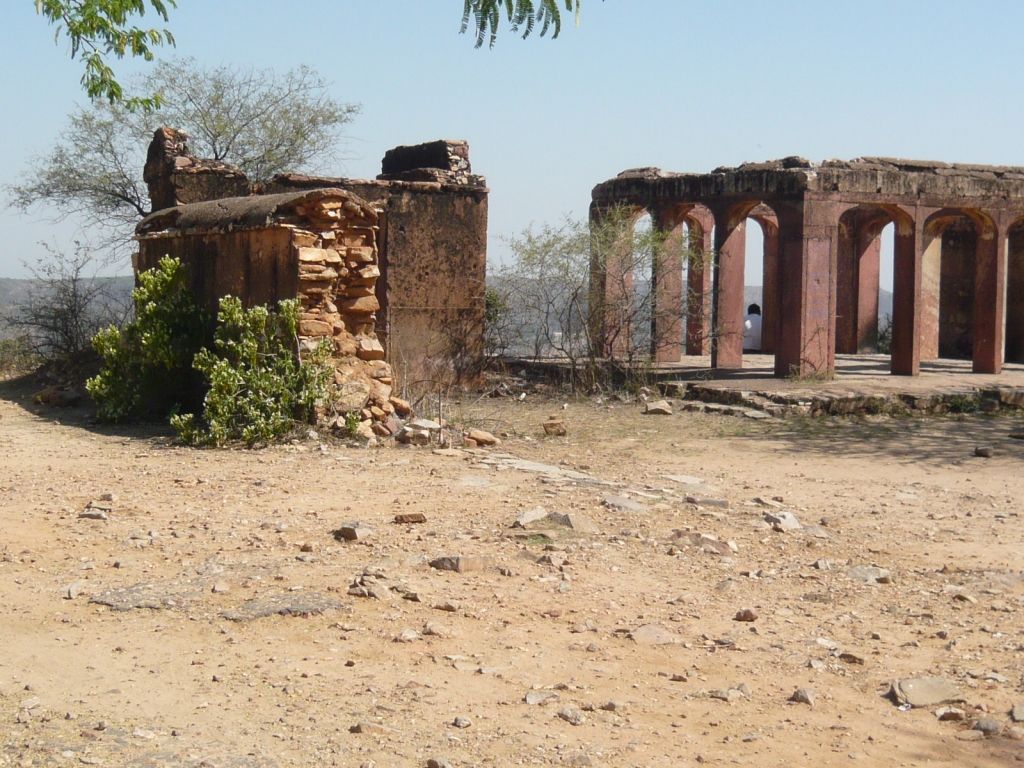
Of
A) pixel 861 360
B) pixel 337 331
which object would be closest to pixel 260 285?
pixel 337 331

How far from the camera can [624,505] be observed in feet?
22.5

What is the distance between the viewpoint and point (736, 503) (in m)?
7.21

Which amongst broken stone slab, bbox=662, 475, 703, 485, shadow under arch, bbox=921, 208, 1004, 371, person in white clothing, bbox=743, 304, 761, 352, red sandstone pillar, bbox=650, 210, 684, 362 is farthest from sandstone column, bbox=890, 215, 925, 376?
broken stone slab, bbox=662, 475, 703, 485

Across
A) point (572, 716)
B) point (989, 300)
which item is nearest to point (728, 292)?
point (989, 300)

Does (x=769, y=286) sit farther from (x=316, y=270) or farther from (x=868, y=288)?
(x=316, y=270)

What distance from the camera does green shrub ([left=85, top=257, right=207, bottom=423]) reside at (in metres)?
10.3

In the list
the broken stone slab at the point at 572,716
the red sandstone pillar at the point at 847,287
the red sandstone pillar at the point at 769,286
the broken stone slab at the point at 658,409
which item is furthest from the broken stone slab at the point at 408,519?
the red sandstone pillar at the point at 847,287

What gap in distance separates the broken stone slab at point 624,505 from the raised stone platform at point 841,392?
5581 mm

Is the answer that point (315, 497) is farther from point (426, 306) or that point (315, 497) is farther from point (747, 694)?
point (426, 306)

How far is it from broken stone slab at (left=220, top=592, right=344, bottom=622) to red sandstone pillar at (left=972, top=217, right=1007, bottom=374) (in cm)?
1366

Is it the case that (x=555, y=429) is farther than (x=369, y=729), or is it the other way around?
(x=555, y=429)

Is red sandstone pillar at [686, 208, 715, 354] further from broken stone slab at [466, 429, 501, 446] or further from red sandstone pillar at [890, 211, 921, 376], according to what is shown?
broken stone slab at [466, 429, 501, 446]

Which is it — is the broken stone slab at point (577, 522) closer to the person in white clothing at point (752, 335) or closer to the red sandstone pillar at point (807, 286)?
the red sandstone pillar at point (807, 286)

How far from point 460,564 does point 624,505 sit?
1751mm
